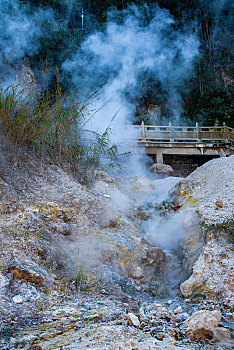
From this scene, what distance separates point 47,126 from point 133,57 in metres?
12.3

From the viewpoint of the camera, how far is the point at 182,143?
35.5 feet

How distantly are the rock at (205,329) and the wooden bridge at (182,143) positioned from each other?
8604 millimetres

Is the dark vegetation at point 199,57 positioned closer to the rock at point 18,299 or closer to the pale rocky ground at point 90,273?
the pale rocky ground at point 90,273

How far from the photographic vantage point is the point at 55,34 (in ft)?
46.1

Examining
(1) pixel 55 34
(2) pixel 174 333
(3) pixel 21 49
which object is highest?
(1) pixel 55 34

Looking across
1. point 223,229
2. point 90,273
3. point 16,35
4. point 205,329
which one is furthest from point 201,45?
point 205,329

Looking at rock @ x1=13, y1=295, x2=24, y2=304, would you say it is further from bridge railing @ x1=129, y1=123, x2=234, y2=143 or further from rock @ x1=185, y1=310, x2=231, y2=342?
bridge railing @ x1=129, y1=123, x2=234, y2=143

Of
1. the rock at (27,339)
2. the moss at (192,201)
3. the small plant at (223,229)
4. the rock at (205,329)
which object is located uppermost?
the moss at (192,201)

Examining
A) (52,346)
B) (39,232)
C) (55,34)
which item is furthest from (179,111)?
(52,346)

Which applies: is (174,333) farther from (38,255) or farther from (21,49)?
(21,49)

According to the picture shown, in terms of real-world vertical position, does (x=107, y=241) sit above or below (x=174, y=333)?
above

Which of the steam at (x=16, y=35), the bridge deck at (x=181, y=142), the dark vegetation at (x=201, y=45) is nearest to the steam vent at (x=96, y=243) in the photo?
the bridge deck at (x=181, y=142)

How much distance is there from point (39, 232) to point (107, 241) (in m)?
0.75

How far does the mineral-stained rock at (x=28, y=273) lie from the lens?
2199 millimetres
